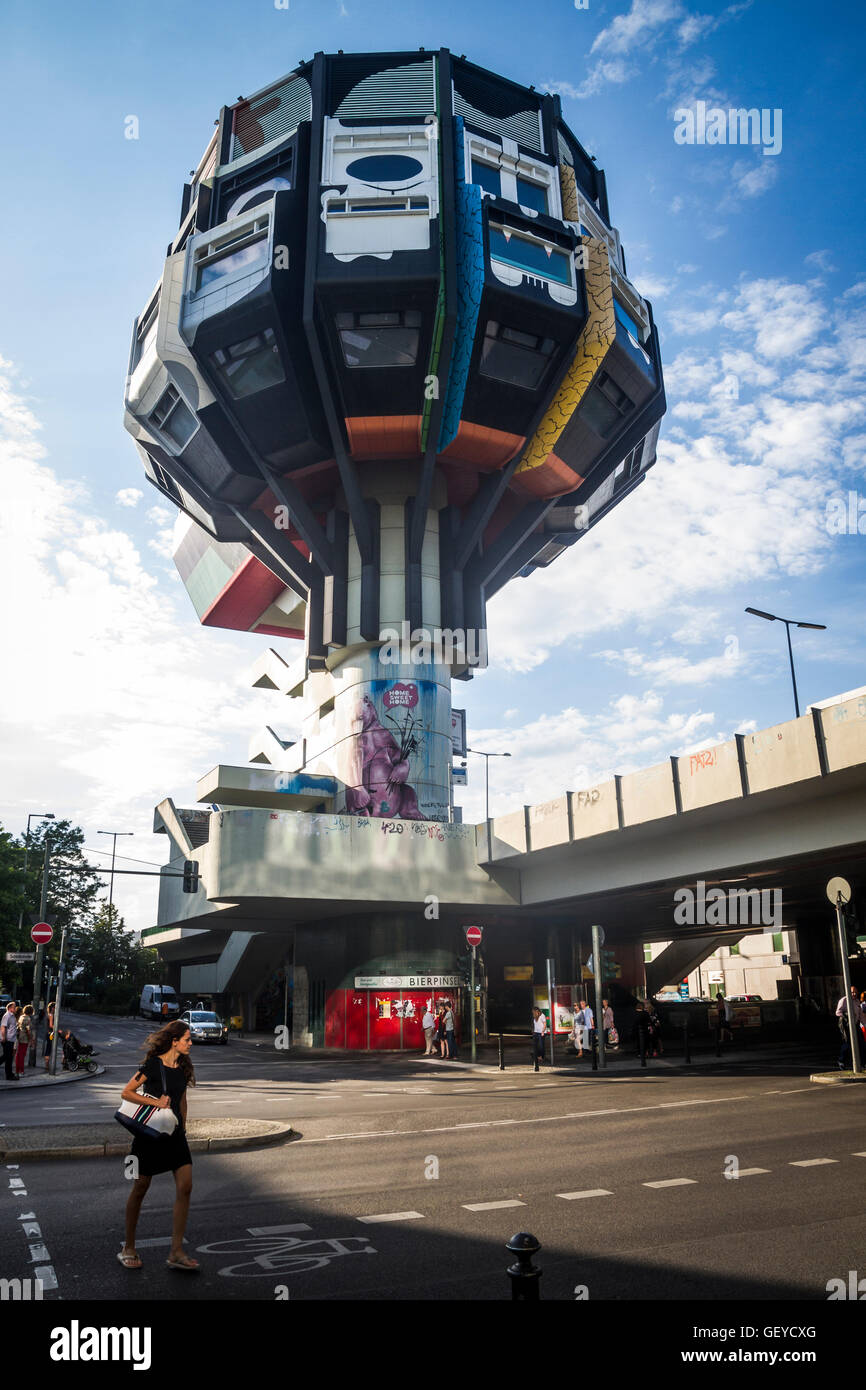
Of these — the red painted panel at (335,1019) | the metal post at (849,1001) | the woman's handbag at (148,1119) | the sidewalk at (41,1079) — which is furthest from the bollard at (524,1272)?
the red painted panel at (335,1019)

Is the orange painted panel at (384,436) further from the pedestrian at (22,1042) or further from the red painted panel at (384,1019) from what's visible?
the pedestrian at (22,1042)

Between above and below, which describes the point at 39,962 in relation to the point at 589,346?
below

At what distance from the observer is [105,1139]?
41.0 ft

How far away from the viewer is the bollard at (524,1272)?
12.6 ft

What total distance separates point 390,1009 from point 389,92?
42741 millimetres

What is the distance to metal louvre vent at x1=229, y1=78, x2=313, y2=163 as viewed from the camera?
157 feet

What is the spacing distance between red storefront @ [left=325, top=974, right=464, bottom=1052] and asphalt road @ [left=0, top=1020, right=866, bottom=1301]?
20316 mm

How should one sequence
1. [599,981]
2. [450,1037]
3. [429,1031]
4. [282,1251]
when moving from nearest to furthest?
1. [282,1251]
2. [599,981]
3. [450,1037]
4. [429,1031]

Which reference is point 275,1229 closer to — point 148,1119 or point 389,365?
point 148,1119

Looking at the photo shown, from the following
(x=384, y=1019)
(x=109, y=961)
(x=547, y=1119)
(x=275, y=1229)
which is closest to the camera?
(x=275, y=1229)

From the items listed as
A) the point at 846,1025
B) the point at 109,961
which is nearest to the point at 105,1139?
the point at 846,1025

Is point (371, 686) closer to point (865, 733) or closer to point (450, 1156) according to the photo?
point (865, 733)
